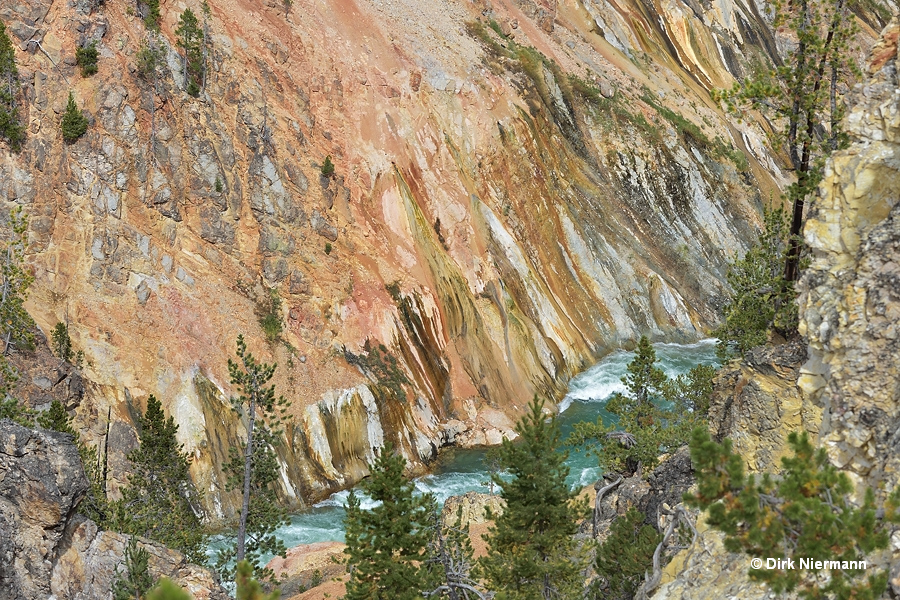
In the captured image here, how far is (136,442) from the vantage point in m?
28.3

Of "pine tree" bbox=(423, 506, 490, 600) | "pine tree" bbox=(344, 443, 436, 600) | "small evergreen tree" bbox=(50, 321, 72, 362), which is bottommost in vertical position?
"small evergreen tree" bbox=(50, 321, 72, 362)

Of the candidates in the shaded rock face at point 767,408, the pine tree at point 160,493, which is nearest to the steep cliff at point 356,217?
the pine tree at point 160,493

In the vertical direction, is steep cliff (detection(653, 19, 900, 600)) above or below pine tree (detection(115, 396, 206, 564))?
above

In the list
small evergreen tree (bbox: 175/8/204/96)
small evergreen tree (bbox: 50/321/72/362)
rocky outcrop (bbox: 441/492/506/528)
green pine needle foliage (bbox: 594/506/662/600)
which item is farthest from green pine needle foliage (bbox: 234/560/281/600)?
small evergreen tree (bbox: 175/8/204/96)

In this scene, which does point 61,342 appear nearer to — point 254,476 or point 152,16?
point 254,476

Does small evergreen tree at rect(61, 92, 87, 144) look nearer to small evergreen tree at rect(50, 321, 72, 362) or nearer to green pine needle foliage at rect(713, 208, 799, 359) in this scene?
small evergreen tree at rect(50, 321, 72, 362)

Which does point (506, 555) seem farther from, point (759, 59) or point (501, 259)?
point (759, 59)

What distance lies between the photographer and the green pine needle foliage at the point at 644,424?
2159 cm

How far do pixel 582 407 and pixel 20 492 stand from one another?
2751 centimetres

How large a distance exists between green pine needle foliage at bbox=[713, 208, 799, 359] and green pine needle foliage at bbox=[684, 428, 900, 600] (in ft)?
21.2

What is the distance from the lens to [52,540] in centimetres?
1769

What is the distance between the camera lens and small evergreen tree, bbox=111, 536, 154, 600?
16.3m

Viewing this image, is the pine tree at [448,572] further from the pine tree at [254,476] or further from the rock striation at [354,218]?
the rock striation at [354,218]

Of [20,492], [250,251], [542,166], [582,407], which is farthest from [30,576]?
[542,166]
